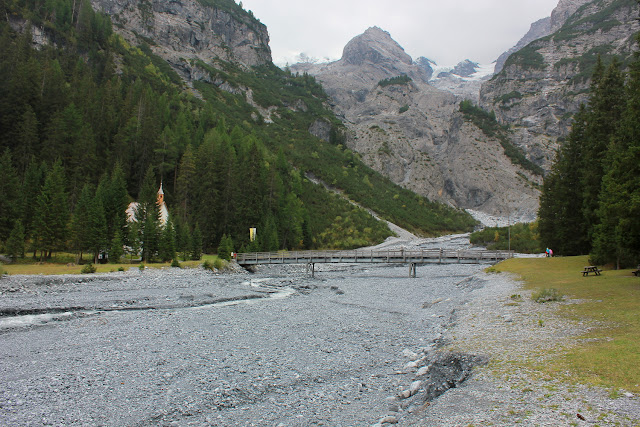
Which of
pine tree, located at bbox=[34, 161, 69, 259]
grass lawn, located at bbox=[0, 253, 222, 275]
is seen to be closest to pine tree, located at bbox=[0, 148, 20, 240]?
pine tree, located at bbox=[34, 161, 69, 259]

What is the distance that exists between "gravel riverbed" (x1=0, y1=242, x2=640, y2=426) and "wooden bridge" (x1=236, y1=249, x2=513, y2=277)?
78.5 ft

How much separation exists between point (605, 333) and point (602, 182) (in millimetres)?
Answer: 25123

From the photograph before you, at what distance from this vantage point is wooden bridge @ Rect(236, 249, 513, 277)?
160 feet

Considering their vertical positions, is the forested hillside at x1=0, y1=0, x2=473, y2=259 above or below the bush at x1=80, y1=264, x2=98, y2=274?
above

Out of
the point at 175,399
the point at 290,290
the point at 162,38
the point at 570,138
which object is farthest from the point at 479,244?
the point at 162,38

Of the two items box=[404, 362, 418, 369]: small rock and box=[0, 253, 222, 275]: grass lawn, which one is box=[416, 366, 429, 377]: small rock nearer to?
box=[404, 362, 418, 369]: small rock

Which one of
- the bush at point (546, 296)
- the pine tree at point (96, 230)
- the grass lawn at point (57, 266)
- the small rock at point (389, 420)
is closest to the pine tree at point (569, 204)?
the bush at point (546, 296)

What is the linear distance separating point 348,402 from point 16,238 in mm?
42919

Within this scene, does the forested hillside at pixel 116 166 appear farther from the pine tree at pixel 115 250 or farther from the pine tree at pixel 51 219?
the pine tree at pixel 115 250

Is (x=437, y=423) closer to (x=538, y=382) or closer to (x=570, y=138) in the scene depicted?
(x=538, y=382)

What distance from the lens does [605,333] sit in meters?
11.2

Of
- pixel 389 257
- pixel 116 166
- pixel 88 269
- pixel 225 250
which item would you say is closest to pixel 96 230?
pixel 88 269

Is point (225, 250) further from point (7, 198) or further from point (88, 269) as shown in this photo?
point (7, 198)

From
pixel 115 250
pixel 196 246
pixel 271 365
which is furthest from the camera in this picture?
pixel 196 246
